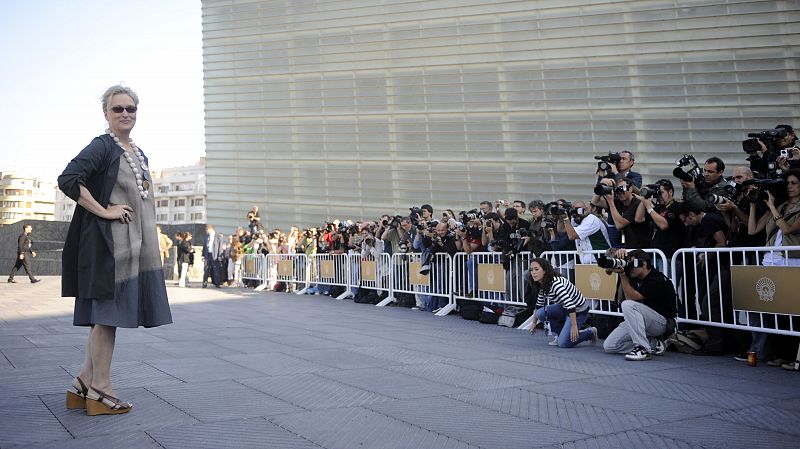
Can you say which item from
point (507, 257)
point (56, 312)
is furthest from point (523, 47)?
point (56, 312)

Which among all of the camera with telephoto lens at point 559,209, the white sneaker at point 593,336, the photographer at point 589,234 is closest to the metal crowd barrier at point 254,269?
the camera with telephoto lens at point 559,209

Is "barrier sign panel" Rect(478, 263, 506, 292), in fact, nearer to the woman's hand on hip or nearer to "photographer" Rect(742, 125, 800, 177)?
"photographer" Rect(742, 125, 800, 177)

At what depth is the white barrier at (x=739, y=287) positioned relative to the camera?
5898 millimetres

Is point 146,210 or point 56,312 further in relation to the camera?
point 56,312

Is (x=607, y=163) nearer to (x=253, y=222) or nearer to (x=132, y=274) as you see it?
(x=132, y=274)

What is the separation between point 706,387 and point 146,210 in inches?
175

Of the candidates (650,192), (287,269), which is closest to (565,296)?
(650,192)

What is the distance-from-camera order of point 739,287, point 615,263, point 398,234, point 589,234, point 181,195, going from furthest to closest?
point 181,195
point 398,234
point 589,234
point 615,263
point 739,287

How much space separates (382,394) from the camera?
14.8 feet

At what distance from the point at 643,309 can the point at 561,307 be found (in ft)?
3.97

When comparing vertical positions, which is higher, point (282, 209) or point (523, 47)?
point (523, 47)

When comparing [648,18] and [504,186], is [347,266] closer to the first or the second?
[504,186]

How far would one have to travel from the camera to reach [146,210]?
414 centimetres

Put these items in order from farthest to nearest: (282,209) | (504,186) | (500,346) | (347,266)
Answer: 1. (282,209)
2. (504,186)
3. (347,266)
4. (500,346)
